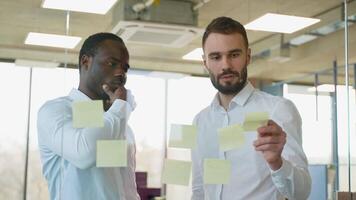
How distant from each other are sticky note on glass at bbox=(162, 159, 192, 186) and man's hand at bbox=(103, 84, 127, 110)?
277mm

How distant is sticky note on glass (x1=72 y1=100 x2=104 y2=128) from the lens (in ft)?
4.77

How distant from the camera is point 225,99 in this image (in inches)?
63.0

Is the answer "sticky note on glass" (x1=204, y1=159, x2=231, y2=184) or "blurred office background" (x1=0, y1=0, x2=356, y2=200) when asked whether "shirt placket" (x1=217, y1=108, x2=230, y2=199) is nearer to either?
"sticky note on glass" (x1=204, y1=159, x2=231, y2=184)

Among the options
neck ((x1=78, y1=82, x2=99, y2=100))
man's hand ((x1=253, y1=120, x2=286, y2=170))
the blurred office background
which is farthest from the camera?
the blurred office background

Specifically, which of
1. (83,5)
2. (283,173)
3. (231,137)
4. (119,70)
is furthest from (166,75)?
(283,173)

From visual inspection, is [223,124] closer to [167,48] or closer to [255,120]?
[255,120]

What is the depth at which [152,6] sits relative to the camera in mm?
3736

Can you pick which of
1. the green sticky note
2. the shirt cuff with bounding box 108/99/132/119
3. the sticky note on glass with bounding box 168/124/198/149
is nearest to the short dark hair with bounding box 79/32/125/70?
the shirt cuff with bounding box 108/99/132/119

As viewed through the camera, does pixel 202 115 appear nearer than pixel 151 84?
Yes

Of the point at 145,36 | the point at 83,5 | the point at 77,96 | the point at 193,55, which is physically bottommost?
the point at 77,96

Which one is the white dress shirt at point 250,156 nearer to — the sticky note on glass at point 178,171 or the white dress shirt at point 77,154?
the sticky note on glass at point 178,171

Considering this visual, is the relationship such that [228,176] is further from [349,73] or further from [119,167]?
[349,73]

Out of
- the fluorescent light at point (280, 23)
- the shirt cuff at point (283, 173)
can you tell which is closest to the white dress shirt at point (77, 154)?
the shirt cuff at point (283, 173)

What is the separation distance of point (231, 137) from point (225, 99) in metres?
0.15
